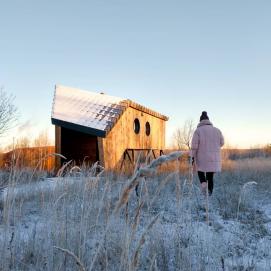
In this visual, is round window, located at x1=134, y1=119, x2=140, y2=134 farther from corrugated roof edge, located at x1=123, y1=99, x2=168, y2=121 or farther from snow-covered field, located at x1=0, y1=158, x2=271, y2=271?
snow-covered field, located at x1=0, y1=158, x2=271, y2=271

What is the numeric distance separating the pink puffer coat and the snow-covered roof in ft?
15.4

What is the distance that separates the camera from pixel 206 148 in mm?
7320

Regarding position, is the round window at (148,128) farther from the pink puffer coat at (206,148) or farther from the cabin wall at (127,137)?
the pink puffer coat at (206,148)

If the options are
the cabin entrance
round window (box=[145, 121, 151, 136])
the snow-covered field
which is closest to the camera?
the snow-covered field

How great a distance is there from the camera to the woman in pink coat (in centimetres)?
725

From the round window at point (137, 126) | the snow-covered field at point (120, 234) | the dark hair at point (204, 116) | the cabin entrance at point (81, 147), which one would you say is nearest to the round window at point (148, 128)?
the round window at point (137, 126)

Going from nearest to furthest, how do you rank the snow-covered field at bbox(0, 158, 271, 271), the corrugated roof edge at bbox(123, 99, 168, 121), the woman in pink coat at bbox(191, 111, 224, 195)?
1. the snow-covered field at bbox(0, 158, 271, 271)
2. the woman in pink coat at bbox(191, 111, 224, 195)
3. the corrugated roof edge at bbox(123, 99, 168, 121)

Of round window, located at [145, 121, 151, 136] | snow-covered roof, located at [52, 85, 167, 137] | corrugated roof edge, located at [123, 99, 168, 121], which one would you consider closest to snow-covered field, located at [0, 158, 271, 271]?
snow-covered roof, located at [52, 85, 167, 137]

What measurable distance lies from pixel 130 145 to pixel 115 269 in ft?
37.0

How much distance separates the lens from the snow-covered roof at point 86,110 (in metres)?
11.6

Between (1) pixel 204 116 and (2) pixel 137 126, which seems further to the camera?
(2) pixel 137 126

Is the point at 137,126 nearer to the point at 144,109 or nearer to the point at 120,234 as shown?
the point at 144,109

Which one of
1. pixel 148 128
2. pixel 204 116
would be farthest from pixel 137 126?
pixel 204 116

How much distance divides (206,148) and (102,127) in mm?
5033
